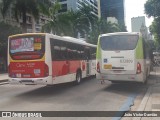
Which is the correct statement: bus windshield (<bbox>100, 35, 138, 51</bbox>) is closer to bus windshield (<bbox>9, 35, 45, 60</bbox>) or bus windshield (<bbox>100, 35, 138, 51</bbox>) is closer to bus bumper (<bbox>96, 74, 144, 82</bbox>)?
bus bumper (<bbox>96, 74, 144, 82</bbox>)

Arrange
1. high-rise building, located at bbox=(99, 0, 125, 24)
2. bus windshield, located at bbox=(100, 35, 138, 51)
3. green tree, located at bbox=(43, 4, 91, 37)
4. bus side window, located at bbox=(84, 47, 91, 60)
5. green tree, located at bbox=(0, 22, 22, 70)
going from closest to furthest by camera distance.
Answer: bus windshield, located at bbox=(100, 35, 138, 51), bus side window, located at bbox=(84, 47, 91, 60), green tree, located at bbox=(0, 22, 22, 70), green tree, located at bbox=(43, 4, 91, 37), high-rise building, located at bbox=(99, 0, 125, 24)

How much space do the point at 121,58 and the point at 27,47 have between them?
459cm

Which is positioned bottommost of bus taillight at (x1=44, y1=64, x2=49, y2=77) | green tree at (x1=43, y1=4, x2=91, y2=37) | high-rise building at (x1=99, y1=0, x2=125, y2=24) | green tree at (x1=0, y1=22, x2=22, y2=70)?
bus taillight at (x1=44, y1=64, x2=49, y2=77)

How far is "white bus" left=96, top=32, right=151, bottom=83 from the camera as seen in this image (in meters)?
15.1

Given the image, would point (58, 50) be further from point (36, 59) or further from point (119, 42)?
point (119, 42)

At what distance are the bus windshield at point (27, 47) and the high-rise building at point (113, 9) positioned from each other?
6022 inches

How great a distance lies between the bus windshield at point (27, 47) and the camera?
556 inches

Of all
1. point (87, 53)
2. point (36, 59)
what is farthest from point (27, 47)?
point (87, 53)

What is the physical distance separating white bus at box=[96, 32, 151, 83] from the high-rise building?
151377 millimetres

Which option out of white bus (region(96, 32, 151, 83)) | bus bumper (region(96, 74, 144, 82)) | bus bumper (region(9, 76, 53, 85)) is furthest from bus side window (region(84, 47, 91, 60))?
bus bumper (region(9, 76, 53, 85))

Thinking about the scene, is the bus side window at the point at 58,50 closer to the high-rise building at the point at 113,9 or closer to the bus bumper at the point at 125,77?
the bus bumper at the point at 125,77

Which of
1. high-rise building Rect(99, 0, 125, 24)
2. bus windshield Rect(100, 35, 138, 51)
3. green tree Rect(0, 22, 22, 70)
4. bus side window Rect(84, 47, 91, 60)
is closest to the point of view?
bus windshield Rect(100, 35, 138, 51)

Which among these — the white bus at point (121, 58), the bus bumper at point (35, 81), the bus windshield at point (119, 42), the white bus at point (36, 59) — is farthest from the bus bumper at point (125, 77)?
the bus bumper at point (35, 81)

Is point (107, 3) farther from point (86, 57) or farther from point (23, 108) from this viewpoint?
point (23, 108)
